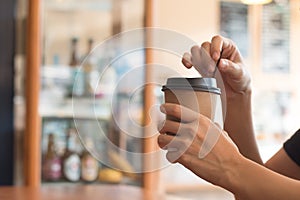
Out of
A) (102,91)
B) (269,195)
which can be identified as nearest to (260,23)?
(102,91)

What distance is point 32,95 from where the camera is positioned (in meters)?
2.24

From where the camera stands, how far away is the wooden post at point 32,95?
88.0 inches

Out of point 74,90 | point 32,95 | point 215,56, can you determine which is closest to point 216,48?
point 215,56

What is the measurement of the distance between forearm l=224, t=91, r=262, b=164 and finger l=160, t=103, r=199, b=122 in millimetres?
359

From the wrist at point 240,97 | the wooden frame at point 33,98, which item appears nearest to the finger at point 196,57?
the wrist at point 240,97

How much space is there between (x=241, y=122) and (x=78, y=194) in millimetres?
596

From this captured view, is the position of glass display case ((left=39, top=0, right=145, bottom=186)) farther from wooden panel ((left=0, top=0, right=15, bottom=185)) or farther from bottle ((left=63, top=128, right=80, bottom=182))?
wooden panel ((left=0, top=0, right=15, bottom=185))

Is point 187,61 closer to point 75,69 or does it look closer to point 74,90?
point 74,90

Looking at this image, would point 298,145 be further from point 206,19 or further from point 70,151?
point 206,19

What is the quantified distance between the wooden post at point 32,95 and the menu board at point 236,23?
1.29 m

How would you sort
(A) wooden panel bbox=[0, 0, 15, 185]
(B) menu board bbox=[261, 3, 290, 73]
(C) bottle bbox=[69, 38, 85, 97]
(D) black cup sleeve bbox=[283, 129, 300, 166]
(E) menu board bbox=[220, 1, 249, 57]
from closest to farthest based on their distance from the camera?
(D) black cup sleeve bbox=[283, 129, 300, 166]
(A) wooden panel bbox=[0, 0, 15, 185]
(C) bottle bbox=[69, 38, 85, 97]
(E) menu board bbox=[220, 1, 249, 57]
(B) menu board bbox=[261, 3, 290, 73]

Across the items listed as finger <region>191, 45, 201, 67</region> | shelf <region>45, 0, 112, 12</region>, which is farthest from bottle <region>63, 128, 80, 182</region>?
finger <region>191, 45, 201, 67</region>

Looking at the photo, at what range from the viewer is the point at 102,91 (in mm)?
2480

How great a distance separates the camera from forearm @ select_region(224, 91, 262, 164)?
106 cm
